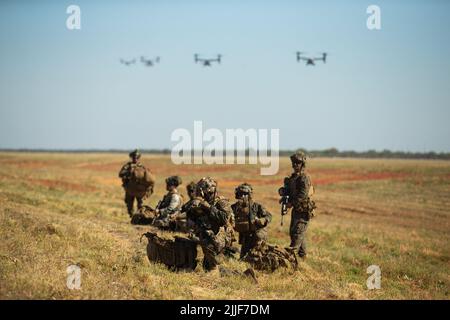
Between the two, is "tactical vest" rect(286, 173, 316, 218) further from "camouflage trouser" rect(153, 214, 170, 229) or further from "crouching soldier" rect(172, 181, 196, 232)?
"camouflage trouser" rect(153, 214, 170, 229)

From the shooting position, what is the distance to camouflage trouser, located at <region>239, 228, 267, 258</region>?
440 inches

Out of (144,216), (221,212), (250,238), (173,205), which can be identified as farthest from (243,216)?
(144,216)

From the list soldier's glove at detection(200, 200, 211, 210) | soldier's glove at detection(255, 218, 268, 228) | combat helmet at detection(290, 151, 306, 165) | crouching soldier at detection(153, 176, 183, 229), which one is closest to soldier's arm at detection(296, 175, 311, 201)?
combat helmet at detection(290, 151, 306, 165)

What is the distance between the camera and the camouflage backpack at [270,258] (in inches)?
422

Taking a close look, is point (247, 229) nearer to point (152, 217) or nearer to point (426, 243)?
point (152, 217)

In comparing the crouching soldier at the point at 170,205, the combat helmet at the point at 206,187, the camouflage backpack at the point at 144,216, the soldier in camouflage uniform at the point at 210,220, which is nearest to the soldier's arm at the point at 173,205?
the crouching soldier at the point at 170,205

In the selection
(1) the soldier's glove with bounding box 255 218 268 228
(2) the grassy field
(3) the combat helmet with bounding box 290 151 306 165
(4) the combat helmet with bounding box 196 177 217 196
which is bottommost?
(2) the grassy field

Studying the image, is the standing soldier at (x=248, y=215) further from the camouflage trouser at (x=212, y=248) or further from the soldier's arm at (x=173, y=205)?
the soldier's arm at (x=173, y=205)

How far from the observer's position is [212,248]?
32.9ft

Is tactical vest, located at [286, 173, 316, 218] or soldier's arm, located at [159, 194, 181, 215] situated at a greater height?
tactical vest, located at [286, 173, 316, 218]

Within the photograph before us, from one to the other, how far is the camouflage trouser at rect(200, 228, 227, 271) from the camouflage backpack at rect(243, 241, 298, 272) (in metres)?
1.02

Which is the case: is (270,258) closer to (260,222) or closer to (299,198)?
(260,222)

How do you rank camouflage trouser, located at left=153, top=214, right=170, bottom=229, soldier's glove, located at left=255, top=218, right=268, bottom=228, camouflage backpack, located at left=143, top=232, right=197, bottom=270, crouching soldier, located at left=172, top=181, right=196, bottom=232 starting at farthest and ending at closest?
1. camouflage trouser, located at left=153, top=214, right=170, bottom=229
2. soldier's glove, located at left=255, top=218, right=268, bottom=228
3. crouching soldier, located at left=172, top=181, right=196, bottom=232
4. camouflage backpack, located at left=143, top=232, right=197, bottom=270
